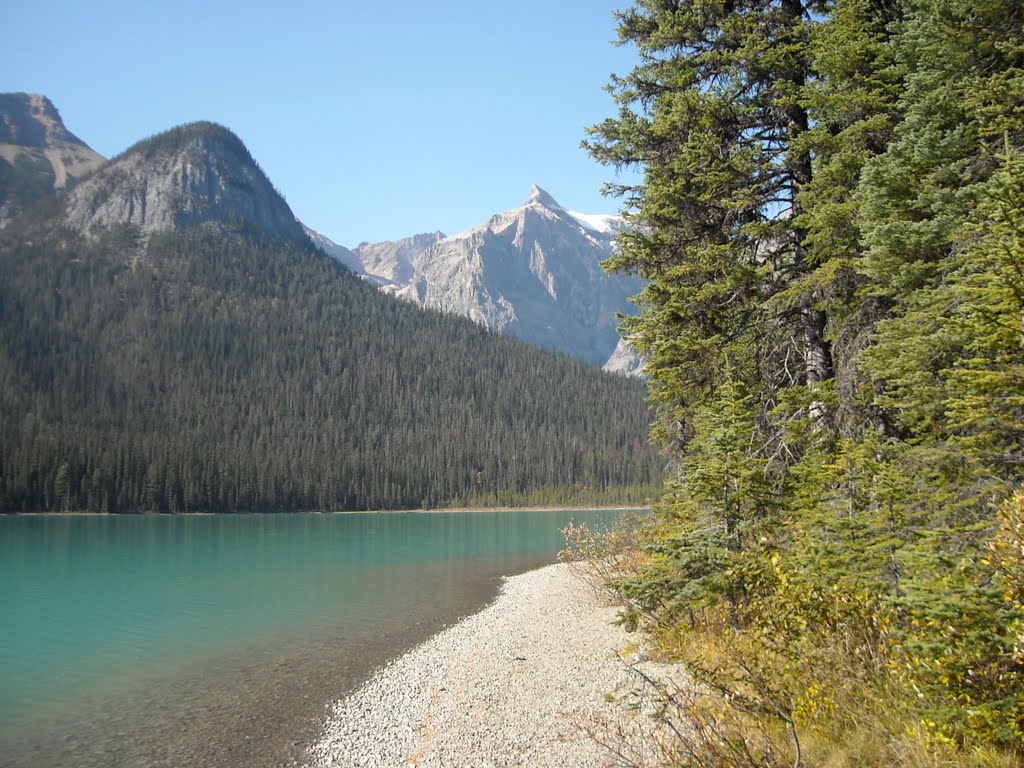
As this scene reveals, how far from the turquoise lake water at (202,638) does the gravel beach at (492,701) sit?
103 cm

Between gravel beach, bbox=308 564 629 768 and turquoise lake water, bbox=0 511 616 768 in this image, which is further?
turquoise lake water, bbox=0 511 616 768

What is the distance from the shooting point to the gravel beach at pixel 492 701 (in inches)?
341

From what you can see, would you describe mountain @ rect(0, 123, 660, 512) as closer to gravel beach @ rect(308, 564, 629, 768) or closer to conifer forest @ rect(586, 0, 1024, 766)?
gravel beach @ rect(308, 564, 629, 768)

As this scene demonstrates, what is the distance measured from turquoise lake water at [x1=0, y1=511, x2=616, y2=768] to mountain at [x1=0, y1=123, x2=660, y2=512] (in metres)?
58.9

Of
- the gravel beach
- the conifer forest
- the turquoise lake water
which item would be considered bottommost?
the turquoise lake water

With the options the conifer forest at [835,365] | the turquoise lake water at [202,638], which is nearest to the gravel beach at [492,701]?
the turquoise lake water at [202,638]

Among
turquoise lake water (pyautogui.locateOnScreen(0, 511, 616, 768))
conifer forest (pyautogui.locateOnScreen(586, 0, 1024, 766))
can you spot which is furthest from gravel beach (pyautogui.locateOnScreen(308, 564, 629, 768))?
conifer forest (pyautogui.locateOnScreen(586, 0, 1024, 766))

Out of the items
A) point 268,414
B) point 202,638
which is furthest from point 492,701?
point 268,414

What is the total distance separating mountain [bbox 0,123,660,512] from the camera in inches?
4131

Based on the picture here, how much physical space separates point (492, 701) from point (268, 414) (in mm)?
145985

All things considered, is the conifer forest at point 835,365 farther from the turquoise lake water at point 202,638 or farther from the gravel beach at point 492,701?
the turquoise lake water at point 202,638

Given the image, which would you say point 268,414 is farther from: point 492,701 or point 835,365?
point 835,365

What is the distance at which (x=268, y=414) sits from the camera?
147 metres

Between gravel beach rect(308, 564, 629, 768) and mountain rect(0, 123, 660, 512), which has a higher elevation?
mountain rect(0, 123, 660, 512)
